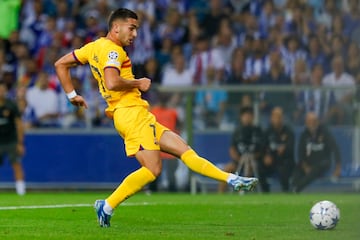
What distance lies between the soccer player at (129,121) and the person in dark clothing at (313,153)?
10147 mm

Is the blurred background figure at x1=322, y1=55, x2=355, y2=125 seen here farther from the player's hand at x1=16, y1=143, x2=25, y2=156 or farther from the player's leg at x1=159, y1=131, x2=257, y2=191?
the player's leg at x1=159, y1=131, x2=257, y2=191

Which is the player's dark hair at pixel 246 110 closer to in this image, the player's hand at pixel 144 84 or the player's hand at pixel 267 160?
the player's hand at pixel 267 160

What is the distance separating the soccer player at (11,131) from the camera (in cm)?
2191

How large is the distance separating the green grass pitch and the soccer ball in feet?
0.26

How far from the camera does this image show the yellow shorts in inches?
457

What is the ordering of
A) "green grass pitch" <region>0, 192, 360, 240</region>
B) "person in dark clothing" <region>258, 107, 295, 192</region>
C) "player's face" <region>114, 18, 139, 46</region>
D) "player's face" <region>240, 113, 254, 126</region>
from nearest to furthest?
"green grass pitch" <region>0, 192, 360, 240</region>, "player's face" <region>114, 18, 139, 46</region>, "person in dark clothing" <region>258, 107, 295, 192</region>, "player's face" <region>240, 113, 254, 126</region>

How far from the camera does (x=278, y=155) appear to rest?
21.7 m

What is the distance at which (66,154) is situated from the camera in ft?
75.6

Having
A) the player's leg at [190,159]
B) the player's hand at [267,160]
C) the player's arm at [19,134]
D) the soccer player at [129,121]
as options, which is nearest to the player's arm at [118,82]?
the soccer player at [129,121]

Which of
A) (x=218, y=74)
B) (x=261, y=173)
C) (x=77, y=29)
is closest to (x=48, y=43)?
(x=77, y=29)

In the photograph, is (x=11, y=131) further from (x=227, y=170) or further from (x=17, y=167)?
(x=227, y=170)

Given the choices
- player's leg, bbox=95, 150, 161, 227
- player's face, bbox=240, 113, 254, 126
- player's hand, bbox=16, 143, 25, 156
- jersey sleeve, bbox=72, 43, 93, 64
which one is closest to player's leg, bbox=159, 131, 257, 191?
player's leg, bbox=95, 150, 161, 227

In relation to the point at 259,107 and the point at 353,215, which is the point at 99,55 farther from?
the point at 259,107

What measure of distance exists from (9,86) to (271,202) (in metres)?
9.03
